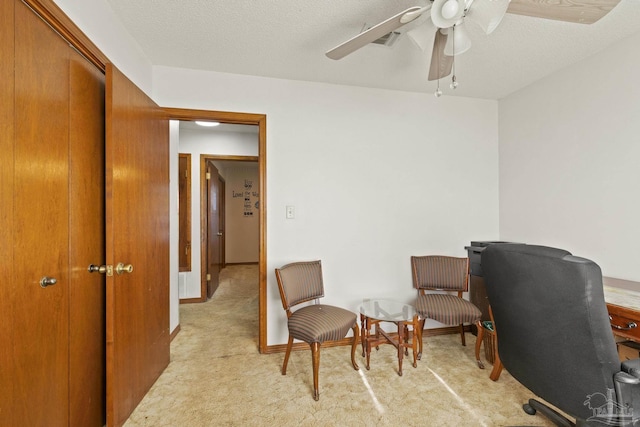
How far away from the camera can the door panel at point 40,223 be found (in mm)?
1059

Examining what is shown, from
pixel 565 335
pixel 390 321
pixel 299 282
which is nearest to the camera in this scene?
pixel 565 335

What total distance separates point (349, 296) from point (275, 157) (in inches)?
57.5

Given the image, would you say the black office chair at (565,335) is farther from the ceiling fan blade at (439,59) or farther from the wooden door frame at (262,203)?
the wooden door frame at (262,203)

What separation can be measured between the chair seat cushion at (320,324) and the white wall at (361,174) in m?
0.47

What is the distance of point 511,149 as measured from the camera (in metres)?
2.92

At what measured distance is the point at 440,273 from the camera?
2742 mm

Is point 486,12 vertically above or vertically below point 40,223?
above

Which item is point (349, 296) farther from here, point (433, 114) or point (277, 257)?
point (433, 114)

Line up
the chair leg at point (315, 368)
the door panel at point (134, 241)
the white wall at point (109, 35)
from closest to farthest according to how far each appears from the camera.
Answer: the white wall at point (109, 35), the door panel at point (134, 241), the chair leg at point (315, 368)

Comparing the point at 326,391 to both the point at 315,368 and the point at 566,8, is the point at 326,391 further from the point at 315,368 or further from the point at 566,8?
the point at 566,8

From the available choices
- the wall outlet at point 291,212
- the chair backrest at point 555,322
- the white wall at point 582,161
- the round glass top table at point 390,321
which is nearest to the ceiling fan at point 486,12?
the chair backrest at point 555,322

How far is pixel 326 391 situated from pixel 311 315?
1.66ft

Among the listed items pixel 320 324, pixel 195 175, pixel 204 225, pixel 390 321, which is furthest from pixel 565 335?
pixel 195 175

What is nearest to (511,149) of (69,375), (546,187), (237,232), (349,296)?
(546,187)
